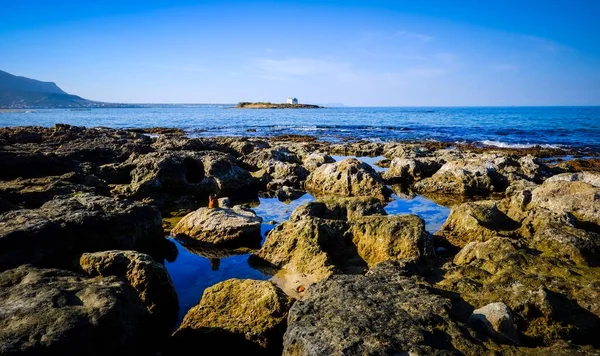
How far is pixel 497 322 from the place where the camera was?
157 inches

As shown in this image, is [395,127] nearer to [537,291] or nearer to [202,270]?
[202,270]

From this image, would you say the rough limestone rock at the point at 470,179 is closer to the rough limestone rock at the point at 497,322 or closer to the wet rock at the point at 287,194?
the wet rock at the point at 287,194

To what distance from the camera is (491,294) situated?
188 inches

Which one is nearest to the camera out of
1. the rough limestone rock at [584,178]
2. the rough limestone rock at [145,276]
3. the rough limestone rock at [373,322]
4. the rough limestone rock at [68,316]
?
the rough limestone rock at [373,322]

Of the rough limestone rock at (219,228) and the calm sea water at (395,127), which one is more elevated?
the calm sea water at (395,127)

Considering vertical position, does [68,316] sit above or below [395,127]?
below

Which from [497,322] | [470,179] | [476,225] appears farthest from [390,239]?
[470,179]

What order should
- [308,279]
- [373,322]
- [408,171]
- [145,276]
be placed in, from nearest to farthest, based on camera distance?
[373,322] < [145,276] < [308,279] < [408,171]

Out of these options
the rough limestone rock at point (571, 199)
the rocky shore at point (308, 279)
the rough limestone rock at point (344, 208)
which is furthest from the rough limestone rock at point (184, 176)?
the rough limestone rock at point (571, 199)

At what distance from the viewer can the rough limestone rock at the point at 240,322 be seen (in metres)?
4.80

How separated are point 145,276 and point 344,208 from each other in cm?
587

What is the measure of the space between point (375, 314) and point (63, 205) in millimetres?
7196

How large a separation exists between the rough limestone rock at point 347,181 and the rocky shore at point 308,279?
4497 millimetres

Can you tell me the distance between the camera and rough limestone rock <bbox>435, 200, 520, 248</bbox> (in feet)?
28.8
